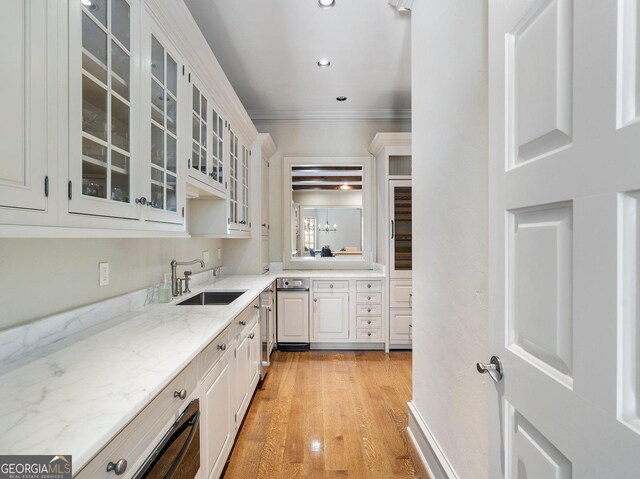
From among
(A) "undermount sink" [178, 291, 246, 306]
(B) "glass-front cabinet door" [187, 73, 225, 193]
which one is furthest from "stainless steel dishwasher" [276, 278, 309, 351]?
(B) "glass-front cabinet door" [187, 73, 225, 193]

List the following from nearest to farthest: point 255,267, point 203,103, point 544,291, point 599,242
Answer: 1. point 599,242
2. point 544,291
3. point 203,103
4. point 255,267

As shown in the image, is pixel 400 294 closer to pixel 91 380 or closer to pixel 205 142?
pixel 205 142

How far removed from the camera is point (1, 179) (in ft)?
2.49

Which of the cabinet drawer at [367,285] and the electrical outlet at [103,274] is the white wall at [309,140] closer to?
the cabinet drawer at [367,285]

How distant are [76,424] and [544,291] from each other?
1126 millimetres

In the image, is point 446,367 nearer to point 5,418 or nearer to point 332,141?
point 5,418

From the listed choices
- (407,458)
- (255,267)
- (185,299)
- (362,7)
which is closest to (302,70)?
(362,7)

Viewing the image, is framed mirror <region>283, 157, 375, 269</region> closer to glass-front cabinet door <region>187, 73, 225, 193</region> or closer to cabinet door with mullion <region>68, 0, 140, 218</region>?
glass-front cabinet door <region>187, 73, 225, 193</region>

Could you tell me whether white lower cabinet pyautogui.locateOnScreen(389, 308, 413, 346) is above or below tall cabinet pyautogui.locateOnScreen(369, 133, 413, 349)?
below

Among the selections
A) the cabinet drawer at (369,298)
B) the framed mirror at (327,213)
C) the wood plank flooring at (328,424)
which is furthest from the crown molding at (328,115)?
the wood plank flooring at (328,424)

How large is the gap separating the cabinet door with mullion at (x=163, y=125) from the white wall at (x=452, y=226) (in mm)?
1384

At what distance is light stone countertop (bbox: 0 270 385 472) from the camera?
2.28ft

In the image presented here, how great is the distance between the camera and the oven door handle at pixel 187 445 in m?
1.04

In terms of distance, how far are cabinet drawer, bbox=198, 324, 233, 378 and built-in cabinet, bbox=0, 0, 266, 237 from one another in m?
0.59
